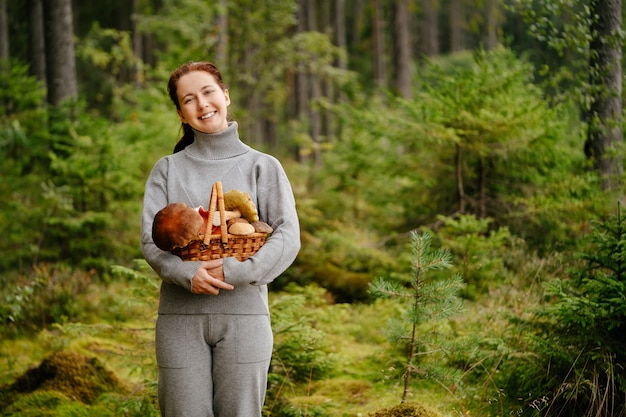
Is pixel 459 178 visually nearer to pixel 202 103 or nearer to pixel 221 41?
pixel 202 103

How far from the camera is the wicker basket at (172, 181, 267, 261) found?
2.51 metres

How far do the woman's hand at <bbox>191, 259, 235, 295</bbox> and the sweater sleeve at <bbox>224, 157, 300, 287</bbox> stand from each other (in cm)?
3

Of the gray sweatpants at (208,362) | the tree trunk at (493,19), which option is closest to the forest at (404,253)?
Result: the gray sweatpants at (208,362)

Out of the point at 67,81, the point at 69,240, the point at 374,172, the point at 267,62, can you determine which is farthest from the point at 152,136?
the point at 267,62

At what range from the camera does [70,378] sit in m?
4.49

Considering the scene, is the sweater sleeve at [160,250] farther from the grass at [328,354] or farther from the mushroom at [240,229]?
the grass at [328,354]

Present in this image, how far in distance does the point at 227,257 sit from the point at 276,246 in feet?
0.75

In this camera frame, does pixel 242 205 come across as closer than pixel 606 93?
Yes

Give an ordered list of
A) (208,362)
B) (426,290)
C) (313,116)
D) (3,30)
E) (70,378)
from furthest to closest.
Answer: (313,116)
(3,30)
(70,378)
(426,290)
(208,362)

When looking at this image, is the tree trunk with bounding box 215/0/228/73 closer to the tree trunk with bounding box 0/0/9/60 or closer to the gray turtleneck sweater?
the tree trunk with bounding box 0/0/9/60

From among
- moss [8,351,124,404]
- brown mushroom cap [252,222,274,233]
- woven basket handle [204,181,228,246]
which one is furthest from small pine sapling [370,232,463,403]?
moss [8,351,124,404]

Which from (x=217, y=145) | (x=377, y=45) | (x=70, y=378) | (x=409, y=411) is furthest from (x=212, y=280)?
(x=377, y=45)

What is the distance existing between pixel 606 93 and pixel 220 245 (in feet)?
13.8

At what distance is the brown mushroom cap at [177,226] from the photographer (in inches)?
96.1
